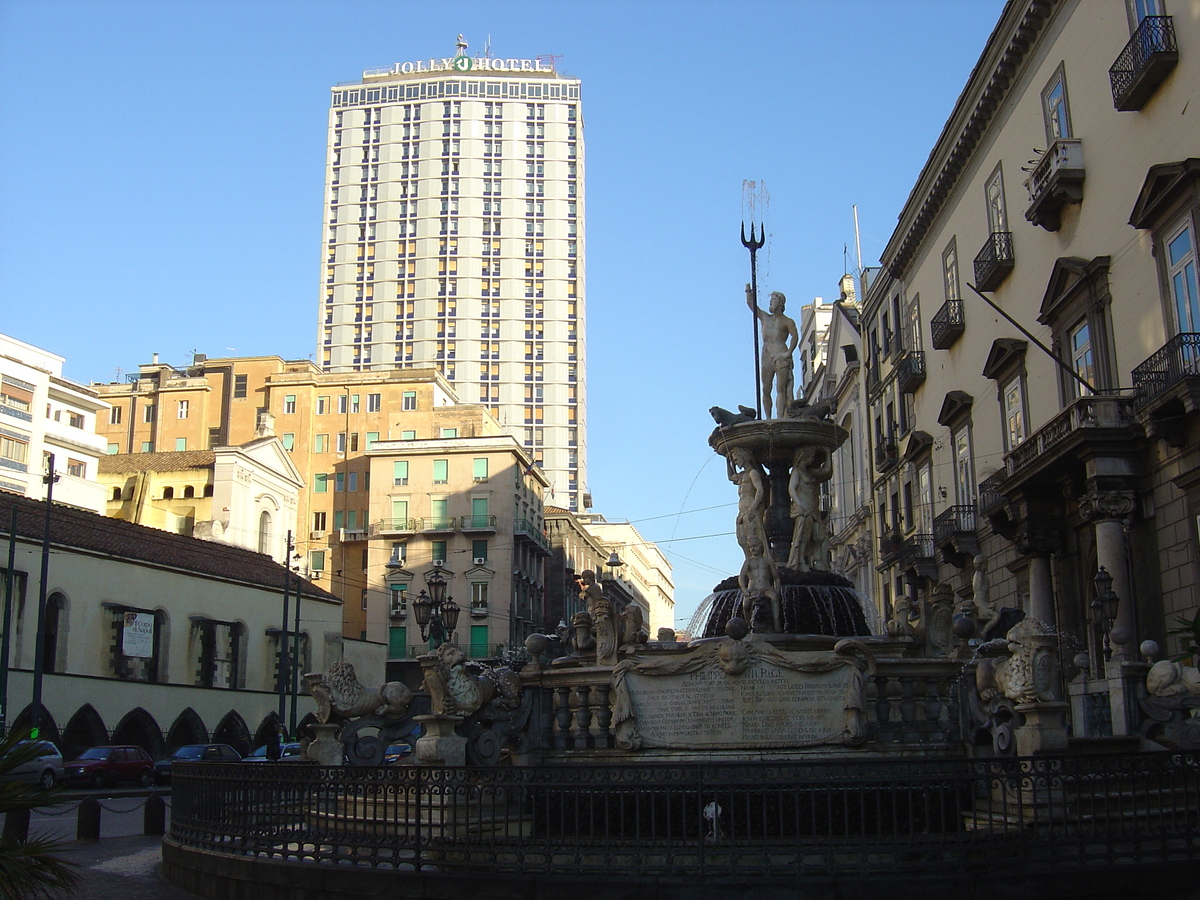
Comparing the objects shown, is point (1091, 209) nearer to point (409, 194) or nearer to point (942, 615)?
point (942, 615)

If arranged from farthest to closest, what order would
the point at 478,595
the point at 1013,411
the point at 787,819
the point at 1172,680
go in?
the point at 478,595
the point at 1013,411
the point at 1172,680
the point at 787,819

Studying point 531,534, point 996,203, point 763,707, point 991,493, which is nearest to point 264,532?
point 531,534

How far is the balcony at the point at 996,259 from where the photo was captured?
2939cm

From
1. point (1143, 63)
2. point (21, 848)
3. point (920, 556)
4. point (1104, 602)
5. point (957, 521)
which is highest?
point (1143, 63)

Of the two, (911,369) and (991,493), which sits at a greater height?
(911,369)

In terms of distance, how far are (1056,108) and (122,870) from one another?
2408 centimetres

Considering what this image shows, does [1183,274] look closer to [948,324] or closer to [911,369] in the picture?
[948,324]

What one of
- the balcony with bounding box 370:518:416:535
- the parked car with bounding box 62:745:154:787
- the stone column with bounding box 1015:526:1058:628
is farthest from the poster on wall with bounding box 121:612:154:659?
the stone column with bounding box 1015:526:1058:628

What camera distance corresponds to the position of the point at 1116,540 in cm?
2209

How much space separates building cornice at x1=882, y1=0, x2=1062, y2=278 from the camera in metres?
27.7

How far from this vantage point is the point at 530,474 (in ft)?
230

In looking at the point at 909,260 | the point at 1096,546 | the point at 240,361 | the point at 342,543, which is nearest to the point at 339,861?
the point at 1096,546

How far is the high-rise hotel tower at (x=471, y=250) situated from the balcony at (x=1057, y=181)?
3264 inches

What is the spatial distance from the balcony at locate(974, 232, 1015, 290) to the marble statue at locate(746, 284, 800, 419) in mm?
12389
